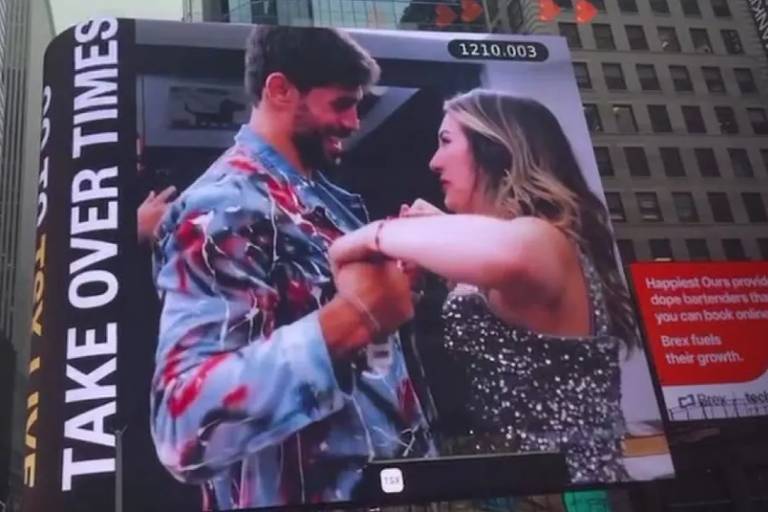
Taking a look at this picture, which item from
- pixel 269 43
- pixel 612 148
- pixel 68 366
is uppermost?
pixel 612 148

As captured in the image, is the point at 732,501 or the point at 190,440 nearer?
the point at 190,440

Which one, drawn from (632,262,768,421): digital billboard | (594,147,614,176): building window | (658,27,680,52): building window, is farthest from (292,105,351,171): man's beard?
(658,27,680,52): building window

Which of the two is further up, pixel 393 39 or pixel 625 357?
pixel 393 39

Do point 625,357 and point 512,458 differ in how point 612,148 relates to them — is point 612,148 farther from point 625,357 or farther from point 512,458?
point 512,458

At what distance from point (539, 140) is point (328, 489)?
12.6 m

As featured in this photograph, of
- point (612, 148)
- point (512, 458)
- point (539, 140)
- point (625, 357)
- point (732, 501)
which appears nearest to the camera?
point (512, 458)

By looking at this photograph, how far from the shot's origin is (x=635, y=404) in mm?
26547

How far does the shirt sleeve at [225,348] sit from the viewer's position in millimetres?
23688

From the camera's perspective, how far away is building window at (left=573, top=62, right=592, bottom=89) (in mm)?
54688

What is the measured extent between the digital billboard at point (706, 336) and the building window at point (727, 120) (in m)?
22.7

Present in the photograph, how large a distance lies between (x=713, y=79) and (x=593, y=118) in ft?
29.0

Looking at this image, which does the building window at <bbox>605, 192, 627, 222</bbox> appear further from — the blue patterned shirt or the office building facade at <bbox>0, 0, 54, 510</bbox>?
the office building facade at <bbox>0, 0, 54, 510</bbox>

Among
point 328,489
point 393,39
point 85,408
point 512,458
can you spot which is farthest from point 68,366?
point 393,39

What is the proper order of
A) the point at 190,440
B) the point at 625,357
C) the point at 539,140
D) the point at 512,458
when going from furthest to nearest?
1. the point at 539,140
2. the point at 625,357
3. the point at 512,458
4. the point at 190,440
